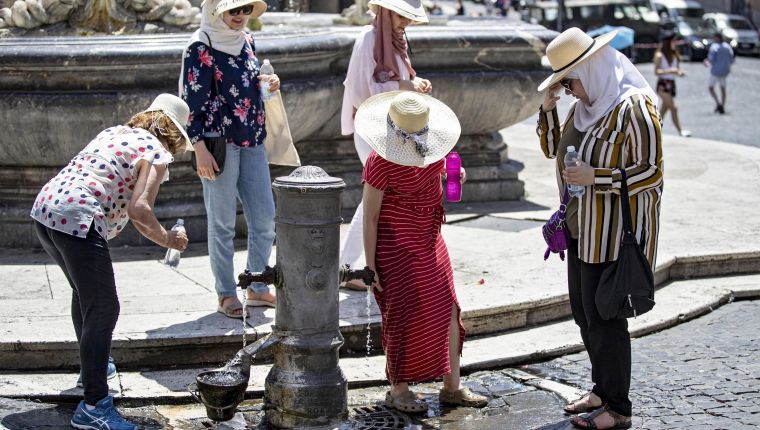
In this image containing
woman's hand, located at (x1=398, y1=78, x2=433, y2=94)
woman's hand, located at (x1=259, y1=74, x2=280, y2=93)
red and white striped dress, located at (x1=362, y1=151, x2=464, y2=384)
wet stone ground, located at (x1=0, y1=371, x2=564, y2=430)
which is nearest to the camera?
wet stone ground, located at (x1=0, y1=371, x2=564, y2=430)

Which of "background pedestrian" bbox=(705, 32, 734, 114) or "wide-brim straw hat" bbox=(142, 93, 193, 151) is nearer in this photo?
"wide-brim straw hat" bbox=(142, 93, 193, 151)

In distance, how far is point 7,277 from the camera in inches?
299

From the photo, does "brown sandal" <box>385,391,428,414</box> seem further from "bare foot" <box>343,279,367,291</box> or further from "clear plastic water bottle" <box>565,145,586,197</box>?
"bare foot" <box>343,279,367,291</box>

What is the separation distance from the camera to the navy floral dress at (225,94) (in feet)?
22.0

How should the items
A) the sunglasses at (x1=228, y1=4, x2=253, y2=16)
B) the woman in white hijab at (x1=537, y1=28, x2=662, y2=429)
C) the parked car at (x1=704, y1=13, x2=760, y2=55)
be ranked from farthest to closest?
the parked car at (x1=704, y1=13, x2=760, y2=55)
the sunglasses at (x1=228, y1=4, x2=253, y2=16)
the woman in white hijab at (x1=537, y1=28, x2=662, y2=429)

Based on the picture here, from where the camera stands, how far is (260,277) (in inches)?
224

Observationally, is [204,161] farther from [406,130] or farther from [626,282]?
[626,282]

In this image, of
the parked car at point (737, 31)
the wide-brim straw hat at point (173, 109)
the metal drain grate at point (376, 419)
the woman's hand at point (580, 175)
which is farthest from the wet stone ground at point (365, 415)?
the parked car at point (737, 31)

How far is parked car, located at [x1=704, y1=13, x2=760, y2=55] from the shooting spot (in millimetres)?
38250

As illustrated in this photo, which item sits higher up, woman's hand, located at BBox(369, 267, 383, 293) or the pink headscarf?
the pink headscarf

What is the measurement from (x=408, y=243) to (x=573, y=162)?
0.82 m

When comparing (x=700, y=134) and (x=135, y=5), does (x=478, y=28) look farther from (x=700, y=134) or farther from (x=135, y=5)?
(x=700, y=134)

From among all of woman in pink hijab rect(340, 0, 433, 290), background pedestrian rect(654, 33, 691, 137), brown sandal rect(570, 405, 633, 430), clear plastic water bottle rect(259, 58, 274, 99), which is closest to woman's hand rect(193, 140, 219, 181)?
clear plastic water bottle rect(259, 58, 274, 99)

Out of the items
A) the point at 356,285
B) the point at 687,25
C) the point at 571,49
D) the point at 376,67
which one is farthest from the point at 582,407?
the point at 687,25
